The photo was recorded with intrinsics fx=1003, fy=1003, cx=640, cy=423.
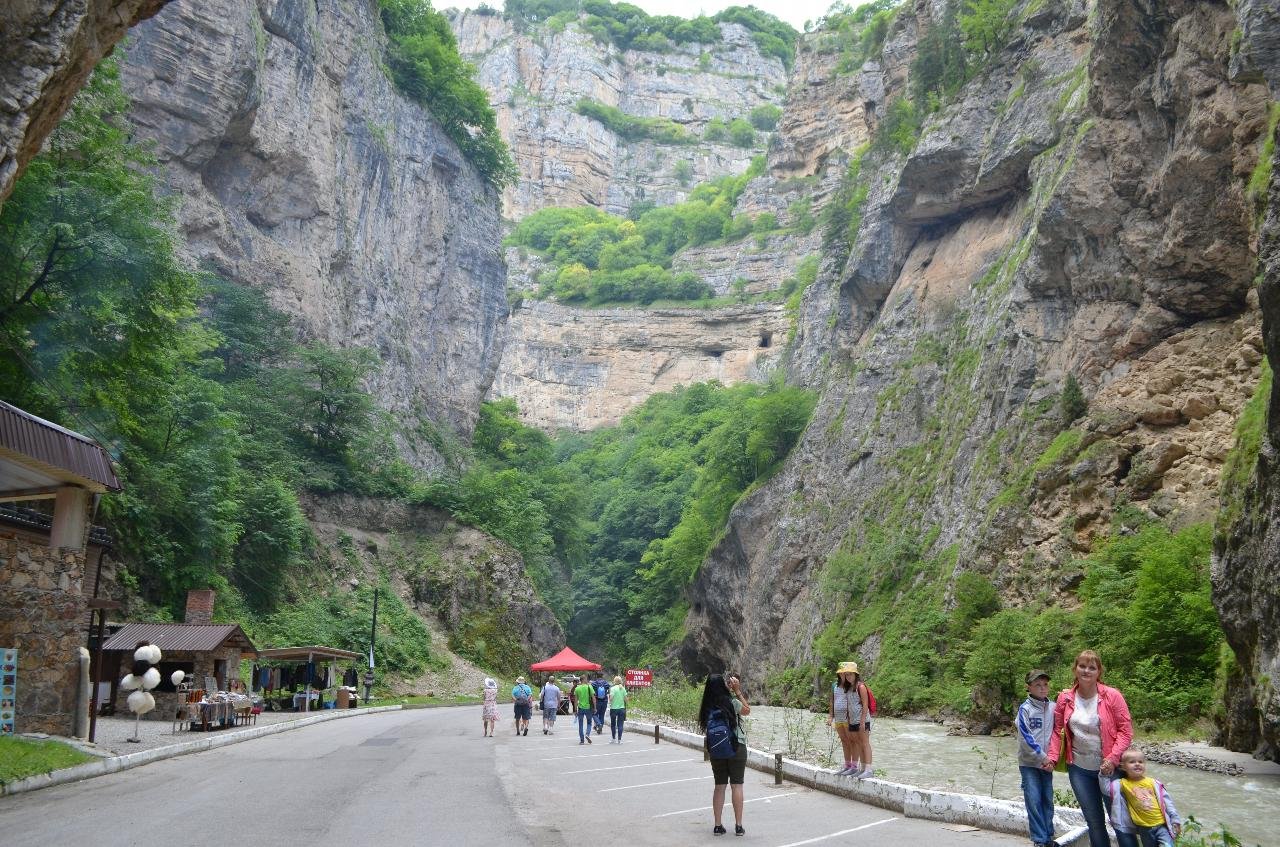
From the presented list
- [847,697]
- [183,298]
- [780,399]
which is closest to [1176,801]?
[847,697]

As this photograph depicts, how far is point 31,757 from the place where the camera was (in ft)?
40.2

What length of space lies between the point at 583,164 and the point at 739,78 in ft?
115

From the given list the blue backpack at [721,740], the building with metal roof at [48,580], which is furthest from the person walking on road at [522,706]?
the blue backpack at [721,740]

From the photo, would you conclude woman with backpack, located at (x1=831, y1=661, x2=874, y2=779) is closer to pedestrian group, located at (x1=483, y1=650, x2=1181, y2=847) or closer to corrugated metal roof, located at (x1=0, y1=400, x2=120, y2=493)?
pedestrian group, located at (x1=483, y1=650, x2=1181, y2=847)

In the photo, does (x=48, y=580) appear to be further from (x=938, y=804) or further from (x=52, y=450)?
(x=938, y=804)

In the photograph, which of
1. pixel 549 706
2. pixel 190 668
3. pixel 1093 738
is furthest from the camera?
pixel 549 706

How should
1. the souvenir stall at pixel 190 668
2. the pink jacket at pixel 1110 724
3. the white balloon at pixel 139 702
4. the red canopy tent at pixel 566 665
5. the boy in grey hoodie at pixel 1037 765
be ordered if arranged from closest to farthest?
the pink jacket at pixel 1110 724, the boy in grey hoodie at pixel 1037 765, the white balloon at pixel 139 702, the souvenir stall at pixel 190 668, the red canopy tent at pixel 566 665

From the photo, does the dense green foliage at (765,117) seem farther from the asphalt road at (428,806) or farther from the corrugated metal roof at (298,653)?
the asphalt road at (428,806)

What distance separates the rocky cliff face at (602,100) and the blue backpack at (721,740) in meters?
120

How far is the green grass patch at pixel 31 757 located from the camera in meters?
11.4

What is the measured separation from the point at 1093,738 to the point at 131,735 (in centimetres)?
1681

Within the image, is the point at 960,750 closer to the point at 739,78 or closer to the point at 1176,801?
the point at 1176,801

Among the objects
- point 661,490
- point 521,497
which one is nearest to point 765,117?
point 661,490

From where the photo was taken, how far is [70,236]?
20984mm
